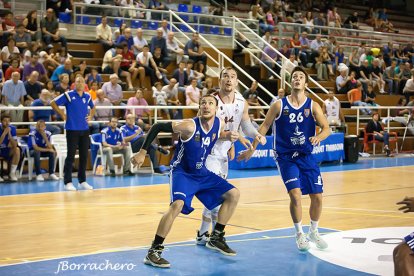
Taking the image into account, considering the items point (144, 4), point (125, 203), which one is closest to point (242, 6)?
point (144, 4)

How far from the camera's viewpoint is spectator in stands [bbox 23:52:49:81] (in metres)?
17.8

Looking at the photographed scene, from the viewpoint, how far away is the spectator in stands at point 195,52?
22.1 m

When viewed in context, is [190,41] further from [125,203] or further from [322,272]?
[322,272]

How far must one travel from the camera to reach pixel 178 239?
925 centimetres

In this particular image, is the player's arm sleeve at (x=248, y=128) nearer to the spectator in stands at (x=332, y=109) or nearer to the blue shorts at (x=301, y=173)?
the blue shorts at (x=301, y=173)

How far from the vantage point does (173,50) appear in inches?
870

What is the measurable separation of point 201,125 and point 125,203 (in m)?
4.80

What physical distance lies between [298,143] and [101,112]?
31.4 ft

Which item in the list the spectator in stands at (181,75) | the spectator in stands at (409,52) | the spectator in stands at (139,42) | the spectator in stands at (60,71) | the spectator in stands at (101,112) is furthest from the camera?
the spectator in stands at (409,52)

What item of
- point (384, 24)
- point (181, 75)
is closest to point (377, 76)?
point (384, 24)

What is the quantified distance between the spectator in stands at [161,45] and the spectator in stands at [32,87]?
192 inches

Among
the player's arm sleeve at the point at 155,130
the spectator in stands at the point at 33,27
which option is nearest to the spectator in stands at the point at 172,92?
the spectator in stands at the point at 33,27

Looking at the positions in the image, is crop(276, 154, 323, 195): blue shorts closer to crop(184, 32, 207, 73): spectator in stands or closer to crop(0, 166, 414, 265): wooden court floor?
crop(0, 166, 414, 265): wooden court floor

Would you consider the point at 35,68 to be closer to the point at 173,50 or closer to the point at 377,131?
the point at 173,50
